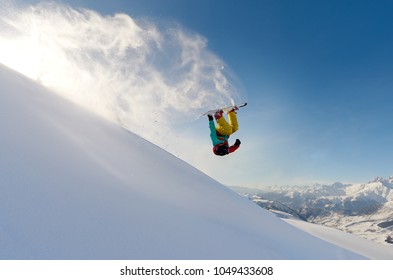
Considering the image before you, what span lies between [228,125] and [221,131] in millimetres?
450

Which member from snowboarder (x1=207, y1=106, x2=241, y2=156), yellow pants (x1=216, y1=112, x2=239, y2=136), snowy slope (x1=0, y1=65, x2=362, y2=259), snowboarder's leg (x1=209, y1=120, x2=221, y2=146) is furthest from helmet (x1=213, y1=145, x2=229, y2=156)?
snowy slope (x1=0, y1=65, x2=362, y2=259)

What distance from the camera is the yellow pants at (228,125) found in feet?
46.1

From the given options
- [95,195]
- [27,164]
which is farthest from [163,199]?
[27,164]

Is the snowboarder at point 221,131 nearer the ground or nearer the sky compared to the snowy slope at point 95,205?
nearer the sky

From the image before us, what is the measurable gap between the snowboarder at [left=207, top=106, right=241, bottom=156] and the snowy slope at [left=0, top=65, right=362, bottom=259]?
4765 mm

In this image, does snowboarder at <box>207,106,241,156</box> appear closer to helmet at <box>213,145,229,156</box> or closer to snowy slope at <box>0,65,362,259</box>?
helmet at <box>213,145,229,156</box>

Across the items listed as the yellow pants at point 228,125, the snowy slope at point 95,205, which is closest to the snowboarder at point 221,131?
the yellow pants at point 228,125

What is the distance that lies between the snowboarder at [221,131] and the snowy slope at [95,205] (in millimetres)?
4765

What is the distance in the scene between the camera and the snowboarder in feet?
46.2

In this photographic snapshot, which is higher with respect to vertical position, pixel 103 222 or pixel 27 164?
pixel 27 164

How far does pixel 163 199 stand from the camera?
684cm

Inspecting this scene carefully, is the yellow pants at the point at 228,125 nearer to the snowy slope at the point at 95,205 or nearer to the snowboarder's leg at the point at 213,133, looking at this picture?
the snowboarder's leg at the point at 213,133
